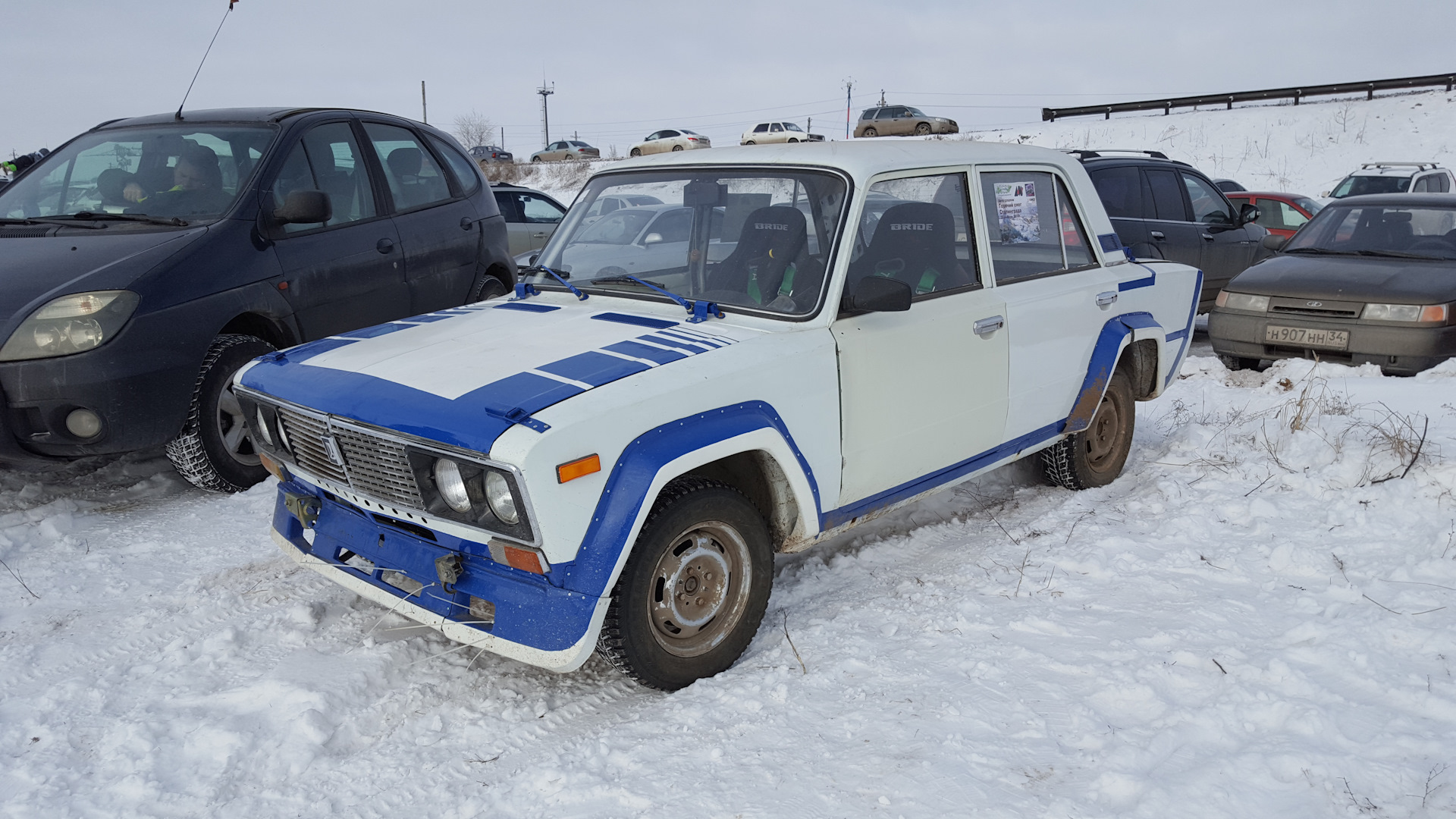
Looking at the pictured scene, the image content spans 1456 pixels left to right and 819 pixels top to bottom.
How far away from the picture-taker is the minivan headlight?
4480mm

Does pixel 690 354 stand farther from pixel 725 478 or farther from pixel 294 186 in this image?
pixel 294 186

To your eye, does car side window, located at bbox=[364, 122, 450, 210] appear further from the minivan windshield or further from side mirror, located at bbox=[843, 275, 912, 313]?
side mirror, located at bbox=[843, 275, 912, 313]

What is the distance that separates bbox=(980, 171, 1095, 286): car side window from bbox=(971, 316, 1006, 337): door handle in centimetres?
20

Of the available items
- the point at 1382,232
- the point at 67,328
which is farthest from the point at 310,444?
the point at 1382,232

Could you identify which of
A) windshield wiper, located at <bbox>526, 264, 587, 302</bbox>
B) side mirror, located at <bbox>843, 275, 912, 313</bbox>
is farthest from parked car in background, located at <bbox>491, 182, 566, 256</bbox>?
side mirror, located at <bbox>843, 275, 912, 313</bbox>

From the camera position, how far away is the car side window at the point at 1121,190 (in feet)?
30.7

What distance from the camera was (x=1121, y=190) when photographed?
9484 millimetres

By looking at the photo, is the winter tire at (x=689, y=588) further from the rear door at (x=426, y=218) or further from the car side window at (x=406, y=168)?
the car side window at (x=406, y=168)

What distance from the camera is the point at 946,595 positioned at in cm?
404

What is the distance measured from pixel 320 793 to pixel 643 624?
3.40ft

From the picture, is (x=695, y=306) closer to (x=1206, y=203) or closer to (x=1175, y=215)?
(x=1175, y=215)

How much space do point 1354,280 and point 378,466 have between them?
24.5ft

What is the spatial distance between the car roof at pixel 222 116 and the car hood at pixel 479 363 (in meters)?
2.58

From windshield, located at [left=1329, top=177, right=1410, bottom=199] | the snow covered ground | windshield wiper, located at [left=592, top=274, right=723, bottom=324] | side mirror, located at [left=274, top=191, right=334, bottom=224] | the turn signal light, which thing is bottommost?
the snow covered ground
